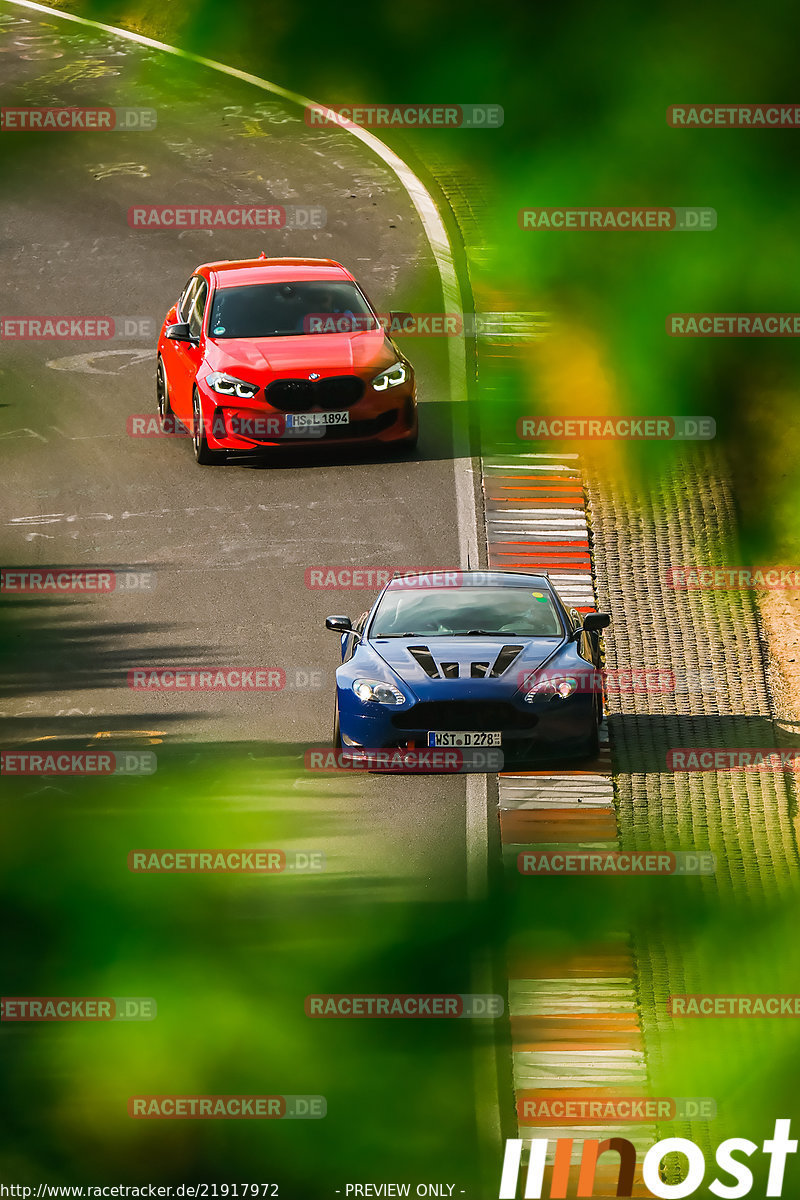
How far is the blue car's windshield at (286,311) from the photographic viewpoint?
20531 mm

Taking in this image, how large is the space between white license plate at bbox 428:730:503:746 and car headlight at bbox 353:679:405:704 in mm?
358

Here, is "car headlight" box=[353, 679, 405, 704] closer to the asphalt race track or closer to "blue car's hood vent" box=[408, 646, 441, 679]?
"blue car's hood vent" box=[408, 646, 441, 679]

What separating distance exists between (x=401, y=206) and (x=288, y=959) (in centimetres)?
1778

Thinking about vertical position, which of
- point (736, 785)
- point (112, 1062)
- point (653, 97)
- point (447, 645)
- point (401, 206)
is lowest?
point (112, 1062)

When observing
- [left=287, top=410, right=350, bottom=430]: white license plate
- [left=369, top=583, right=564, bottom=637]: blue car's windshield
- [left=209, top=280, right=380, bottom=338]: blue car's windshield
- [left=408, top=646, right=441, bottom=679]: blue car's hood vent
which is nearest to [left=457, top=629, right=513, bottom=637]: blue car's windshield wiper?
[left=369, top=583, right=564, bottom=637]: blue car's windshield

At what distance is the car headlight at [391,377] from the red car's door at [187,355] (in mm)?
1980

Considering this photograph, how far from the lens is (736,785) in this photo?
620 inches

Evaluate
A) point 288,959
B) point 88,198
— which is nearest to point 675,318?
point 88,198

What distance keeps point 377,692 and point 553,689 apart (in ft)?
4.24

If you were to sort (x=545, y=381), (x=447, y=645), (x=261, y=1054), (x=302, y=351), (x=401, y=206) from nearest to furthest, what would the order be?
(x=261, y=1054) < (x=447, y=645) < (x=302, y=351) < (x=545, y=381) < (x=401, y=206)

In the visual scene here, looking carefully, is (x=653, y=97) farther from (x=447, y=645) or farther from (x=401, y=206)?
(x=447, y=645)

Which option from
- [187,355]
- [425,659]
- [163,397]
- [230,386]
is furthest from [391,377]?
[425,659]

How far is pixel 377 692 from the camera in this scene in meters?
13.8

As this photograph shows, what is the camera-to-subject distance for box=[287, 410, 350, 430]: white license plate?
19.6m
